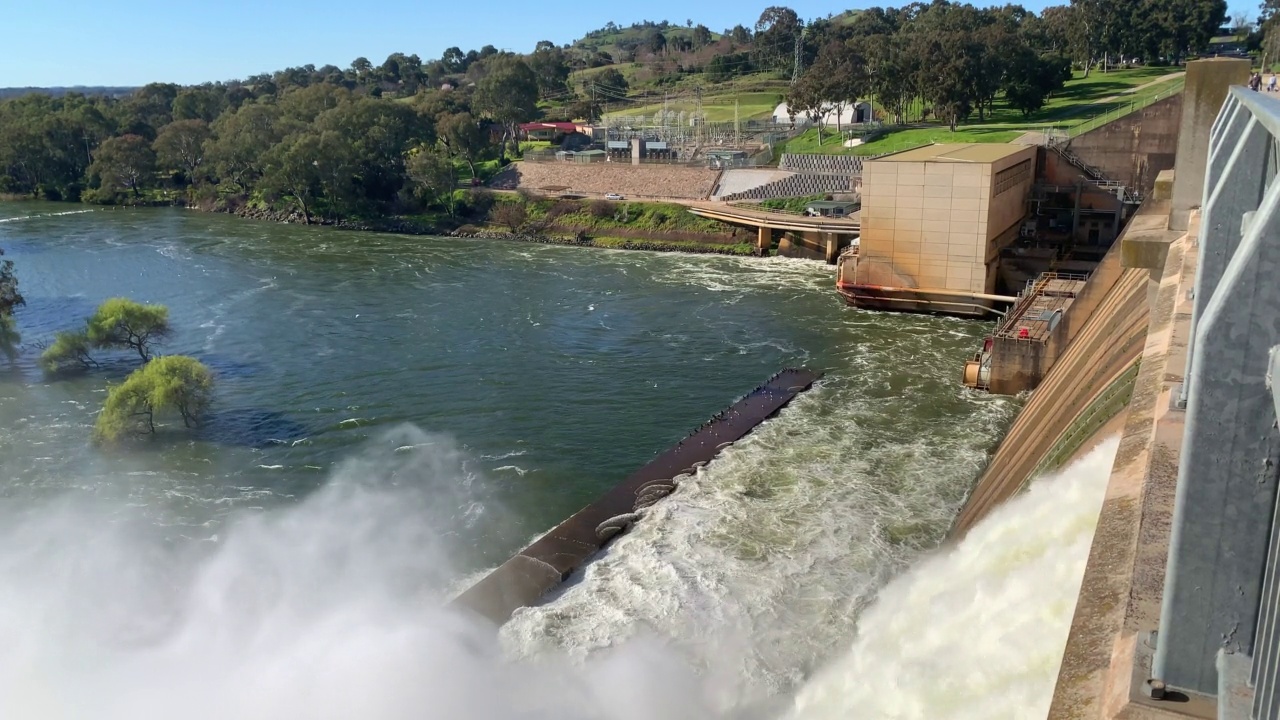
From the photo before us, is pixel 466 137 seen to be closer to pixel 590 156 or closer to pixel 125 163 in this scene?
pixel 590 156

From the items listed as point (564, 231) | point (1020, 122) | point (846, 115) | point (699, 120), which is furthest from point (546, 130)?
point (1020, 122)

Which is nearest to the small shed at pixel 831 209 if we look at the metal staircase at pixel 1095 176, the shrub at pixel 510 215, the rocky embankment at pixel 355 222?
the metal staircase at pixel 1095 176

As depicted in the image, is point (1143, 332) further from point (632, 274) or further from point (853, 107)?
point (853, 107)

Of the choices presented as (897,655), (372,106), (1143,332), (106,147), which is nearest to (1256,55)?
(372,106)

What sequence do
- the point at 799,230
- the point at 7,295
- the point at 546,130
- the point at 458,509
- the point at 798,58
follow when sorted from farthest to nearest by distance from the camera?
the point at 798,58
the point at 546,130
the point at 799,230
the point at 7,295
the point at 458,509

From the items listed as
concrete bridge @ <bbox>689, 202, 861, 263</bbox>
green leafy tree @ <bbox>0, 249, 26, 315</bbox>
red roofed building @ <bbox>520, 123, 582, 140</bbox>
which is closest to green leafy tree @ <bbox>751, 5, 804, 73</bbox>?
red roofed building @ <bbox>520, 123, 582, 140</bbox>

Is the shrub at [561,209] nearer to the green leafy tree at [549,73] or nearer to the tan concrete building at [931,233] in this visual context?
the tan concrete building at [931,233]
